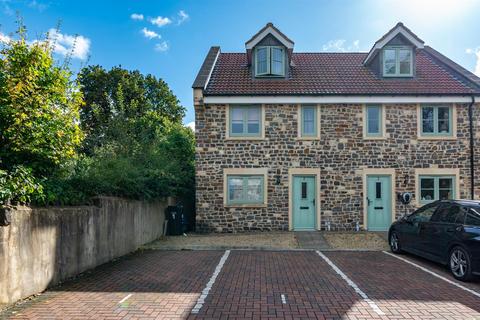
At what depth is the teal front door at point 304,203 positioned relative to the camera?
15.1m

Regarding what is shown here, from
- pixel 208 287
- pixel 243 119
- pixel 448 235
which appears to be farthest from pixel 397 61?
pixel 208 287

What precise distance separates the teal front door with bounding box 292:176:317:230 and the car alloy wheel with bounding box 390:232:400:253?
426 cm

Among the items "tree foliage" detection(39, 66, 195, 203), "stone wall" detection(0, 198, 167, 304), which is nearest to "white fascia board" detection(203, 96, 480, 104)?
"tree foliage" detection(39, 66, 195, 203)

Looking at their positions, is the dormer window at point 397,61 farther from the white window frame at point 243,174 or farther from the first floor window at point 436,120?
the white window frame at point 243,174

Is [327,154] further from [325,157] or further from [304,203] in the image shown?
[304,203]

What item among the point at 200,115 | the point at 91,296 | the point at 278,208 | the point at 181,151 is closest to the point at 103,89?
the point at 181,151

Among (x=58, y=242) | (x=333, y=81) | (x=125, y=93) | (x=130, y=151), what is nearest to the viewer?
(x=58, y=242)

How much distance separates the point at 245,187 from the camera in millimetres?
15141

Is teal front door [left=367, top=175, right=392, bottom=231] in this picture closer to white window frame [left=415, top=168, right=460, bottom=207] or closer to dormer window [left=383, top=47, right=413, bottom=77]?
white window frame [left=415, top=168, right=460, bottom=207]

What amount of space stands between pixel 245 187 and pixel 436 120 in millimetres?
8101

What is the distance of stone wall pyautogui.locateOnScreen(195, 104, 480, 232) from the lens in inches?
591

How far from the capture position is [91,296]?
6512 mm

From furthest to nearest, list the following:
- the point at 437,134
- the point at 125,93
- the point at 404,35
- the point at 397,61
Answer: the point at 125,93 < the point at 397,61 < the point at 404,35 < the point at 437,134

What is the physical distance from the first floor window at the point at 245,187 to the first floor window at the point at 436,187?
6.42 meters
